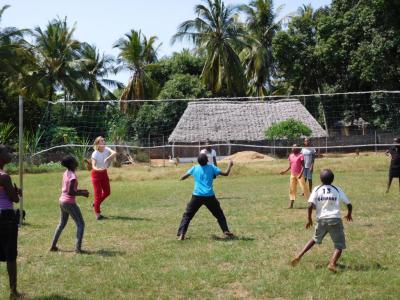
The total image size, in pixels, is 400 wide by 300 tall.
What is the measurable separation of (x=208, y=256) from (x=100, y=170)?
4898 mm

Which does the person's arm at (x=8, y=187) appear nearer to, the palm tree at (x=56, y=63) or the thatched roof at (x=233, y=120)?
the thatched roof at (x=233, y=120)

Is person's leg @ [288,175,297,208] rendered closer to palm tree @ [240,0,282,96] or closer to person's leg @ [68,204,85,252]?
person's leg @ [68,204,85,252]

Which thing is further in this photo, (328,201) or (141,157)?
(141,157)

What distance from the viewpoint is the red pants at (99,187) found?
12.2 meters

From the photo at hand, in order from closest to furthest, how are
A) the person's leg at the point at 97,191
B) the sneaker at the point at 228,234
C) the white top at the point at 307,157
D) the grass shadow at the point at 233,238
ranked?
the grass shadow at the point at 233,238, the sneaker at the point at 228,234, the person's leg at the point at 97,191, the white top at the point at 307,157

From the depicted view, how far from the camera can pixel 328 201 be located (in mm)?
7219

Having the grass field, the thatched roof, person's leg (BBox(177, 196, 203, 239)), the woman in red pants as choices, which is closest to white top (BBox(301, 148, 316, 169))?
the grass field

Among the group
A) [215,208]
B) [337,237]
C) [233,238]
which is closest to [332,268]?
[337,237]

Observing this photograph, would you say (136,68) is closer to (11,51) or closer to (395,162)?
(11,51)

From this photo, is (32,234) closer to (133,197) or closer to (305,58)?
(133,197)

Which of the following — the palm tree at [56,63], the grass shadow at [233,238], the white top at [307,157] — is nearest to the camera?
the grass shadow at [233,238]

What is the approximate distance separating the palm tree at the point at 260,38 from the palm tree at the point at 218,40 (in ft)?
13.0

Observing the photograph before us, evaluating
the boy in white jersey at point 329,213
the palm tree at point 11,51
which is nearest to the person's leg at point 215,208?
the boy in white jersey at point 329,213

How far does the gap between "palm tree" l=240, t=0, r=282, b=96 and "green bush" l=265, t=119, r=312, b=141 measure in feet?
35.8
